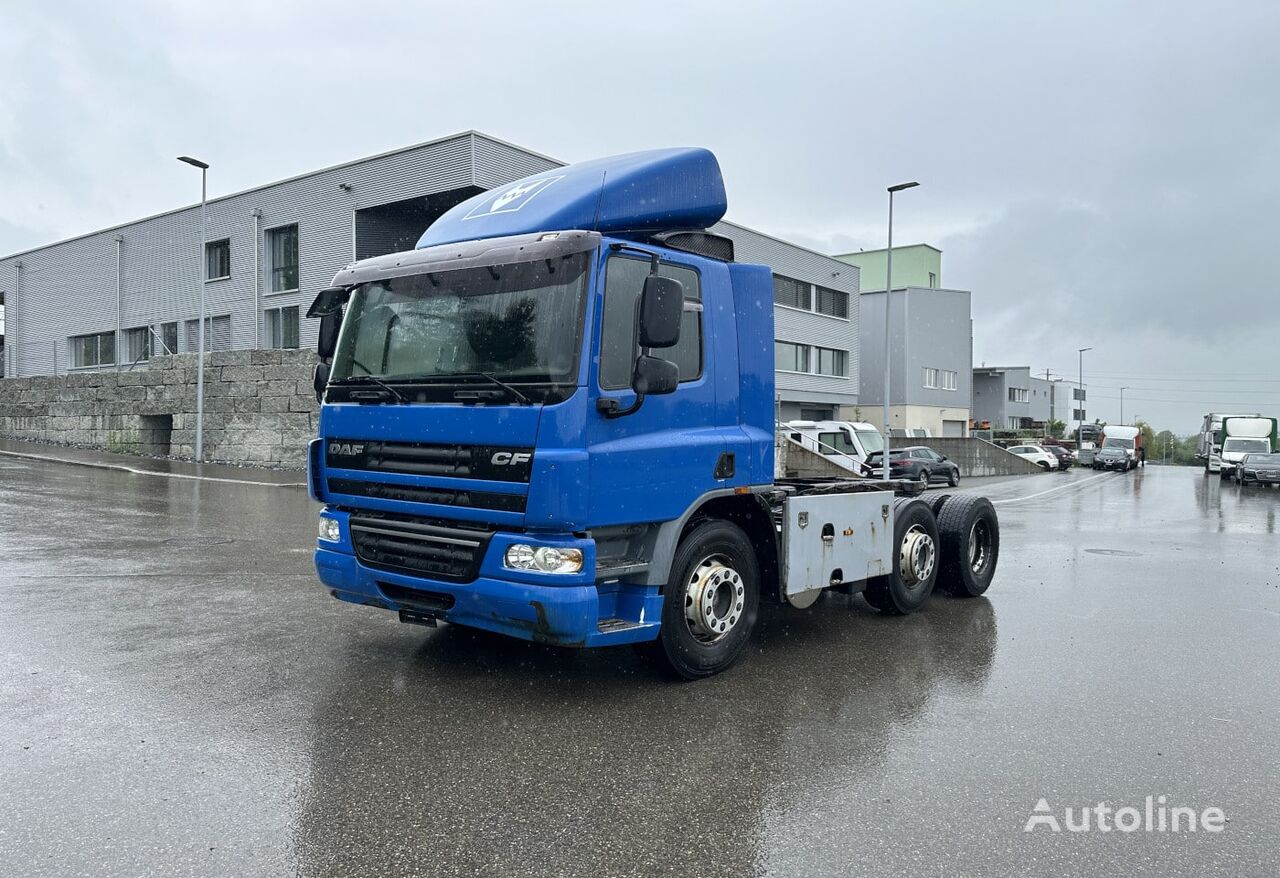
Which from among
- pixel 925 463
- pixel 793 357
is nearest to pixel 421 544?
pixel 925 463

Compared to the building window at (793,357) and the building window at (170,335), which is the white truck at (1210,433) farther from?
the building window at (170,335)

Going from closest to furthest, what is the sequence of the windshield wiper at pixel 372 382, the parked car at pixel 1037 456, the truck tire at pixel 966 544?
the windshield wiper at pixel 372 382 < the truck tire at pixel 966 544 < the parked car at pixel 1037 456

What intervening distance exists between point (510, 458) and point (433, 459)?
591mm

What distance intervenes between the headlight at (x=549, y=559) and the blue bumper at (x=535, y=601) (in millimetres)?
32

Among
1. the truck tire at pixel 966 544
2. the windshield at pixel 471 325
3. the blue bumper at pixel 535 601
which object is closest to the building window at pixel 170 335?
the windshield at pixel 471 325

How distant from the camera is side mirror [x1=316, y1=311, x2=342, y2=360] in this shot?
612 cm

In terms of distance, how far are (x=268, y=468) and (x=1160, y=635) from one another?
2265cm

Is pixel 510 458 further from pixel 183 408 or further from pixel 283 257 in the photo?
pixel 283 257

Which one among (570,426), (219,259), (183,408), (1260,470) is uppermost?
(219,259)

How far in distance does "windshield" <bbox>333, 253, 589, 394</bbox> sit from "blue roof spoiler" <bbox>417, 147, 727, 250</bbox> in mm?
531

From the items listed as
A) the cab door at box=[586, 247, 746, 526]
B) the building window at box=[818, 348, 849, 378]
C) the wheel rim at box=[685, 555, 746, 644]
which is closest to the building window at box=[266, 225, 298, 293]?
the cab door at box=[586, 247, 746, 526]

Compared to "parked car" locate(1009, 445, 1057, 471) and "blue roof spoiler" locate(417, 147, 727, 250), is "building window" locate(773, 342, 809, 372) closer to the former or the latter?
"parked car" locate(1009, 445, 1057, 471)

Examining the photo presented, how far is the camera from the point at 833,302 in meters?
48.6

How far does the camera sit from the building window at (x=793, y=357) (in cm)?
4397
